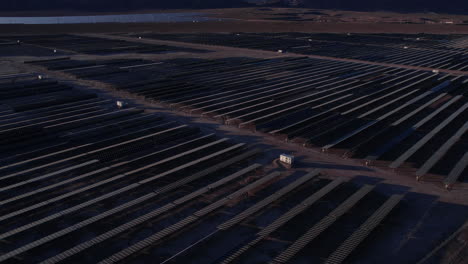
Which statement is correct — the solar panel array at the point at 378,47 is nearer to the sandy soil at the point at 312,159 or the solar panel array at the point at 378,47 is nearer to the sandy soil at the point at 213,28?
the sandy soil at the point at 213,28

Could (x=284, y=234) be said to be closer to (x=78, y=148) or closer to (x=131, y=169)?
(x=131, y=169)

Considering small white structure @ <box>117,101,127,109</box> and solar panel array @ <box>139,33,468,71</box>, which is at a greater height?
solar panel array @ <box>139,33,468,71</box>

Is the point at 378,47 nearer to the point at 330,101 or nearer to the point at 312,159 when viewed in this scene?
the point at 330,101

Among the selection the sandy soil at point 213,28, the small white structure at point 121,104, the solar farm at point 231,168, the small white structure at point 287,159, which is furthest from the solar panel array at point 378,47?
the small white structure at point 287,159

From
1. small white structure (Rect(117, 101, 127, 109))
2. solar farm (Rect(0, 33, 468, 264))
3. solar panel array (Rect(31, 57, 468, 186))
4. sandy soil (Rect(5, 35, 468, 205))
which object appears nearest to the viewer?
solar farm (Rect(0, 33, 468, 264))

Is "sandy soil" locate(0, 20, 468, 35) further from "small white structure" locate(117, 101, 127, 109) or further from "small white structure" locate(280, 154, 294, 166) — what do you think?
"small white structure" locate(280, 154, 294, 166)

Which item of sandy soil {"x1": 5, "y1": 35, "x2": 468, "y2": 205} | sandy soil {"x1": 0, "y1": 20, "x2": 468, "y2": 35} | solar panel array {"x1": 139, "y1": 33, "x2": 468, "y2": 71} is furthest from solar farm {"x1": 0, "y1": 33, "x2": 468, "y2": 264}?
sandy soil {"x1": 0, "y1": 20, "x2": 468, "y2": 35}

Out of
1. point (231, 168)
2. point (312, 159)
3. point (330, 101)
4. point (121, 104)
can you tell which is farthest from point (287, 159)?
point (121, 104)
